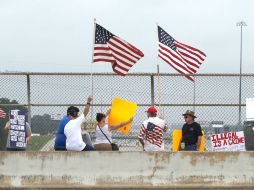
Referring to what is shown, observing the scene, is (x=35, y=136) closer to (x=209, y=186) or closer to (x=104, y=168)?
(x=104, y=168)

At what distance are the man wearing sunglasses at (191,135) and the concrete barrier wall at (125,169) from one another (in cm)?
222

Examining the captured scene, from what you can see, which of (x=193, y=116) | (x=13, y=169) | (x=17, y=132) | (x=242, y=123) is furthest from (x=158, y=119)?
(x=13, y=169)

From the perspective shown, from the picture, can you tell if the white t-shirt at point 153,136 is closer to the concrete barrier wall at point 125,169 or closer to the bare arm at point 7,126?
the concrete barrier wall at point 125,169

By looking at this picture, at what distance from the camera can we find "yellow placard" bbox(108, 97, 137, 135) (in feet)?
43.9

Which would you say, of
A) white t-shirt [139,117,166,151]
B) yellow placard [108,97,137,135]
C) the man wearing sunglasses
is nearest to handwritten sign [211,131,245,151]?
the man wearing sunglasses

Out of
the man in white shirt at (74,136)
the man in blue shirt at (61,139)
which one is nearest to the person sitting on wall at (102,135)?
the man in blue shirt at (61,139)

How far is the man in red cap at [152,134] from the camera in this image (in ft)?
43.5

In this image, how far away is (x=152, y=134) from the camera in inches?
523

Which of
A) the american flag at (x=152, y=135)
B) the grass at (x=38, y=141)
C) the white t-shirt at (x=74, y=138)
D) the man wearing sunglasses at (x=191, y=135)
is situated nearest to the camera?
the white t-shirt at (x=74, y=138)

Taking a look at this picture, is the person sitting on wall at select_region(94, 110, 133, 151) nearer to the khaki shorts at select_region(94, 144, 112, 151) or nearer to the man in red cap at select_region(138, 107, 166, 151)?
the khaki shorts at select_region(94, 144, 112, 151)

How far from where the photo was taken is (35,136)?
1423 cm

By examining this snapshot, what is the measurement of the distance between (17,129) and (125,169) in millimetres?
3019

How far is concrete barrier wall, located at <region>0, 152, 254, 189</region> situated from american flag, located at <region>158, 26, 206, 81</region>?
4358mm

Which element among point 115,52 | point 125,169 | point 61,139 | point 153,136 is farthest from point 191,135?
point 61,139
